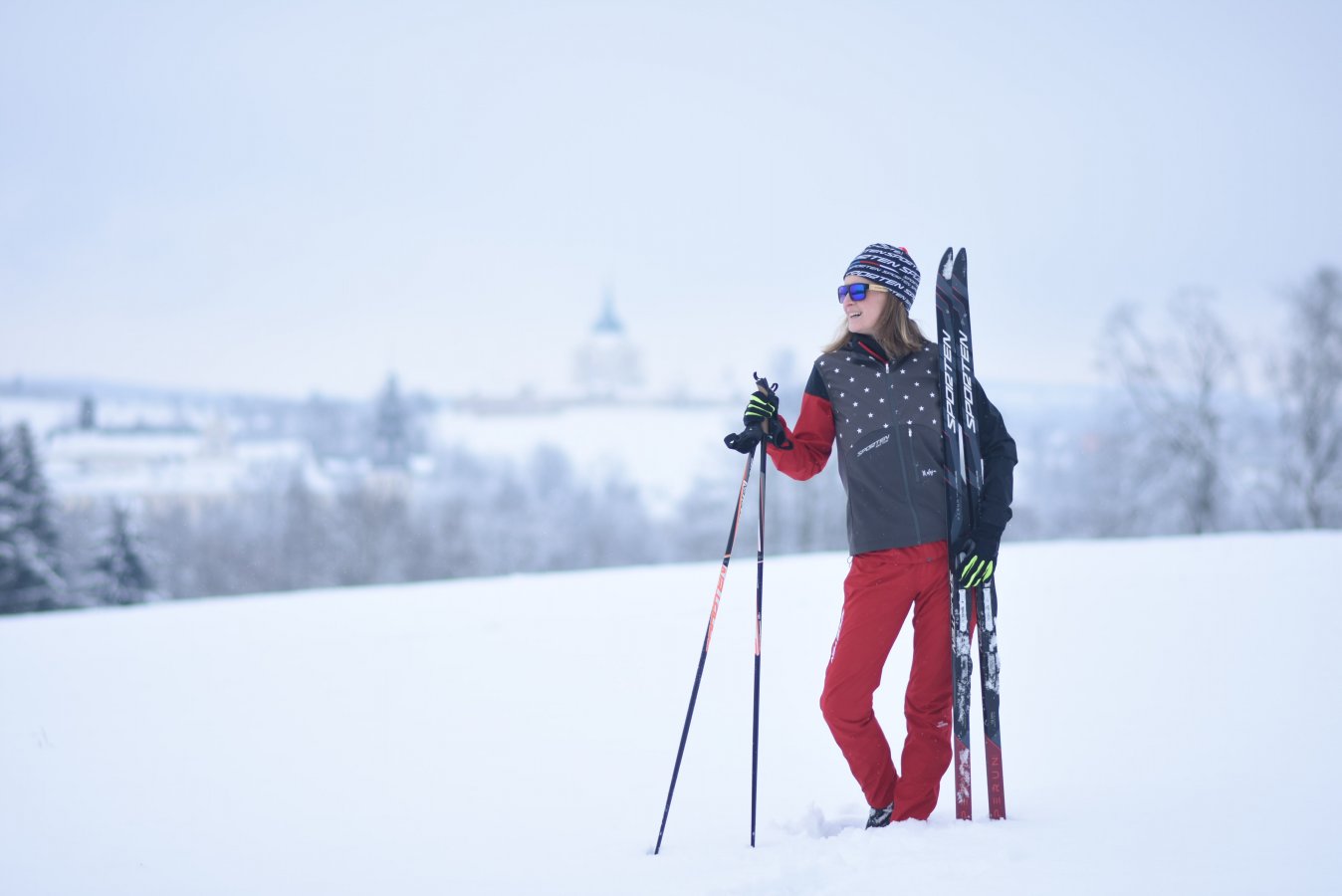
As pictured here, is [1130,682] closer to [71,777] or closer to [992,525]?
[992,525]

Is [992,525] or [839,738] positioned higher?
[992,525]

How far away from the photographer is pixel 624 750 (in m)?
3.84

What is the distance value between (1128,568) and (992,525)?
5.28m

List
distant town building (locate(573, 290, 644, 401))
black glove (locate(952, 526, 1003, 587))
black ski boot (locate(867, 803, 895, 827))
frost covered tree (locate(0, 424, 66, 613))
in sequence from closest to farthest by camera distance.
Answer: black glove (locate(952, 526, 1003, 587)) → black ski boot (locate(867, 803, 895, 827)) → frost covered tree (locate(0, 424, 66, 613)) → distant town building (locate(573, 290, 644, 401))

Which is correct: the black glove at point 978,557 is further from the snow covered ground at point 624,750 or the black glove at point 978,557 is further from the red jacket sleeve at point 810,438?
the snow covered ground at point 624,750

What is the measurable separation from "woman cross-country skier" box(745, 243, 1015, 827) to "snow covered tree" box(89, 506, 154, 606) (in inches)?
912

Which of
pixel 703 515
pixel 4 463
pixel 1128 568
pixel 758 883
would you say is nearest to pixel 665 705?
pixel 758 883

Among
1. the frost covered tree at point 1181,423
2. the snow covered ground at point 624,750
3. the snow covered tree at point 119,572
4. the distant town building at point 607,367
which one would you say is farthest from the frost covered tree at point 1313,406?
the distant town building at point 607,367

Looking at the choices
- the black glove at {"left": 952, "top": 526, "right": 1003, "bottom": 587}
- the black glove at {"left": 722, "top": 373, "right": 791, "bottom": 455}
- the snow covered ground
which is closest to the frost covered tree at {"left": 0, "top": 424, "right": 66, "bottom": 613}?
the snow covered ground

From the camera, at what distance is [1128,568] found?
280 inches

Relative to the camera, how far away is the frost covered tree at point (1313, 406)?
20.3m

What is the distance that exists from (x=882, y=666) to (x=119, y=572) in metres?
23.4

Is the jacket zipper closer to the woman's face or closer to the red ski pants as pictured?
the red ski pants

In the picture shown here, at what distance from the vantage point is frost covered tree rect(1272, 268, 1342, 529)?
20.3 m
